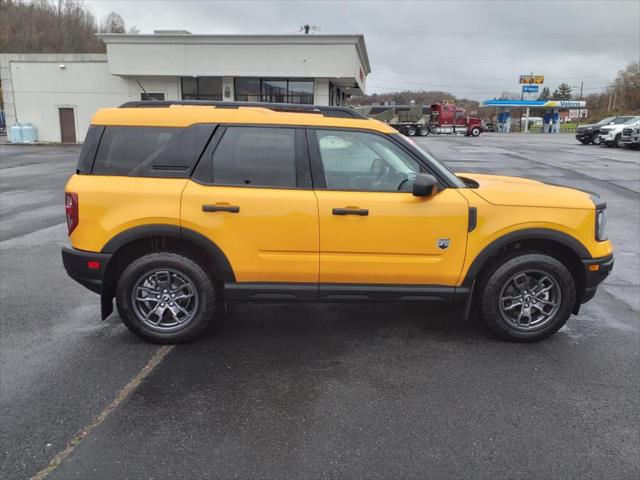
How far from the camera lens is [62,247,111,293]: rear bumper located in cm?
401

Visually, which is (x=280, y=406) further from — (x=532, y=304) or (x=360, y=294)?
(x=532, y=304)

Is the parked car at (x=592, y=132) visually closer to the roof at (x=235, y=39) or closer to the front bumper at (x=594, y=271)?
the roof at (x=235, y=39)

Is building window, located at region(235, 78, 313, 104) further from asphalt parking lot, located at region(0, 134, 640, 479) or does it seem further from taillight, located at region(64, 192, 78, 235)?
taillight, located at region(64, 192, 78, 235)

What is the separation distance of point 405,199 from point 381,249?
0.43 m

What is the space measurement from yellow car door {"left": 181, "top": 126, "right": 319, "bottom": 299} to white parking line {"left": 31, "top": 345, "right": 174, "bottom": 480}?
30.5 inches

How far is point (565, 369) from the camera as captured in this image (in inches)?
152

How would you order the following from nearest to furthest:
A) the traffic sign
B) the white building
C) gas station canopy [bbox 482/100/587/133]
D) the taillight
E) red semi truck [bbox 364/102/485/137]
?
the taillight < the white building < red semi truck [bbox 364/102/485/137] < gas station canopy [bbox 482/100/587/133] < the traffic sign

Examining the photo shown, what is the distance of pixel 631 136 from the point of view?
1223 inches

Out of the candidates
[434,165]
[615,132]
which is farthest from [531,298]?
[615,132]

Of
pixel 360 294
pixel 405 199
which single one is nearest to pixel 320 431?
pixel 360 294

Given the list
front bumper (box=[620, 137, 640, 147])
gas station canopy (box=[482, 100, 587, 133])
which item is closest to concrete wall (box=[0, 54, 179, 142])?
front bumper (box=[620, 137, 640, 147])

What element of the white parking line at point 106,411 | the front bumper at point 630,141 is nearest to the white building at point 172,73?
the front bumper at point 630,141

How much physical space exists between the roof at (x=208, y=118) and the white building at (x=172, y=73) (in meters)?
25.0

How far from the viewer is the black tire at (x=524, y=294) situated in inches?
163
